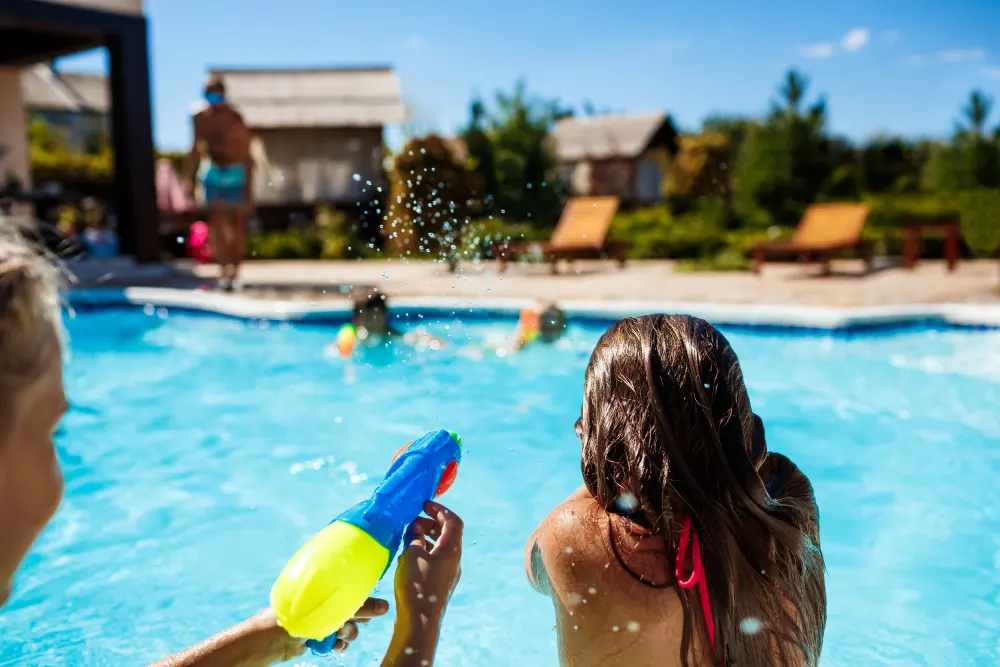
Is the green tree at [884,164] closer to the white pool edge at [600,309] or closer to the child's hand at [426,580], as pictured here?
the white pool edge at [600,309]

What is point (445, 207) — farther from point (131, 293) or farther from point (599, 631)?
point (599, 631)

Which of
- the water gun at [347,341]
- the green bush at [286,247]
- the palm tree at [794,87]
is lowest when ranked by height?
the water gun at [347,341]

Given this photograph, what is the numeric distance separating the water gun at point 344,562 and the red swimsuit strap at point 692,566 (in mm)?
485

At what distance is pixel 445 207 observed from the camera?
11.9 meters

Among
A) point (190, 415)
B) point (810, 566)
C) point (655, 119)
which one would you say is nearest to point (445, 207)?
point (190, 415)

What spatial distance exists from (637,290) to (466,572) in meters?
7.88

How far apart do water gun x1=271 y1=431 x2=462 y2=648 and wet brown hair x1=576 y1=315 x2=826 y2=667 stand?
14.0 inches

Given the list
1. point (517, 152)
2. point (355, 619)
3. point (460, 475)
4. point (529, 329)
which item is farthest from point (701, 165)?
point (355, 619)

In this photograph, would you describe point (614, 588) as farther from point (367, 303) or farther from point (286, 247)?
point (286, 247)

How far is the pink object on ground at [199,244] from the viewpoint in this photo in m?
15.6

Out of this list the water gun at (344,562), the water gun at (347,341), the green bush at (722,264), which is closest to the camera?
the water gun at (344,562)

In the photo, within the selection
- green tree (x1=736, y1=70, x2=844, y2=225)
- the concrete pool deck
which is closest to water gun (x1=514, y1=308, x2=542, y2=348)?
the concrete pool deck

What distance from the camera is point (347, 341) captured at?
7.21m

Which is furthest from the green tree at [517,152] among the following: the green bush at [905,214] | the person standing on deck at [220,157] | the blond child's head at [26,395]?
the blond child's head at [26,395]
